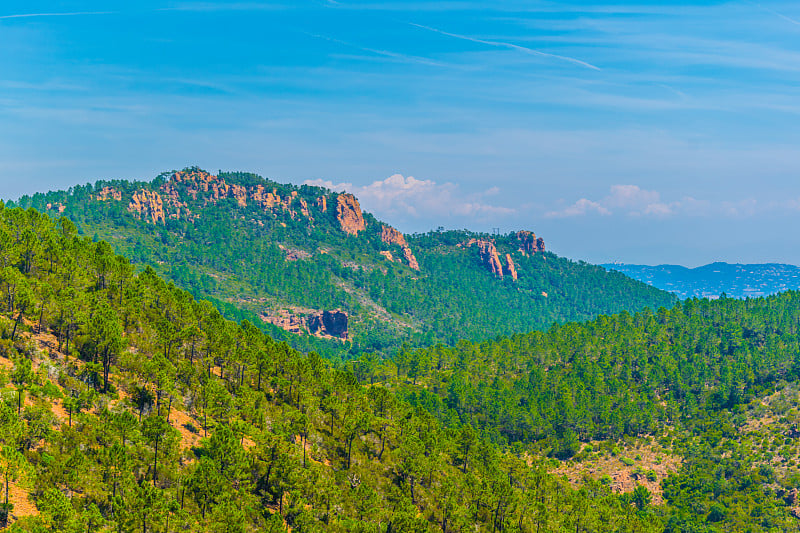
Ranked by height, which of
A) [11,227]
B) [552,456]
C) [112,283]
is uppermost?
[11,227]

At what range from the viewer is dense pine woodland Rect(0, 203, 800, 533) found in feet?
195

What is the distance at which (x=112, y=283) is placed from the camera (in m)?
97.3

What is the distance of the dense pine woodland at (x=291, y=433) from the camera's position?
59.5 metres

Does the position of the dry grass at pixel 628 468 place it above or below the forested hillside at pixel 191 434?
below

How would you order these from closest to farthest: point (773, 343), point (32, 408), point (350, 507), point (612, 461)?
point (32, 408) → point (350, 507) → point (612, 461) → point (773, 343)

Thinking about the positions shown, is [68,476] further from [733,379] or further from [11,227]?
[733,379]

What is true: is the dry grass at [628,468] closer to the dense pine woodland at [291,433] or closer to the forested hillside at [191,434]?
the dense pine woodland at [291,433]

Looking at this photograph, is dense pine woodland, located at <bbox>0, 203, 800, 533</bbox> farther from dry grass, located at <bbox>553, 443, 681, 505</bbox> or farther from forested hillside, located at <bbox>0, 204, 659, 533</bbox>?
dry grass, located at <bbox>553, 443, 681, 505</bbox>

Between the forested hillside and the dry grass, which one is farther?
the dry grass

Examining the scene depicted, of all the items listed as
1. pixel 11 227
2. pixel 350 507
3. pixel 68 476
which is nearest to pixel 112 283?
pixel 11 227

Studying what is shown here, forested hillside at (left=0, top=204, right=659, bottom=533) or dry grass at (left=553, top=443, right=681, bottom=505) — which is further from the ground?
forested hillside at (left=0, top=204, right=659, bottom=533)

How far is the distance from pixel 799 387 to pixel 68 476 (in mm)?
164903

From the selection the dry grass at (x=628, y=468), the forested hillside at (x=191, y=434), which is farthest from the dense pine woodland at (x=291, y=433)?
the dry grass at (x=628, y=468)

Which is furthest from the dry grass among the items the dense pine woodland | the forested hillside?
the forested hillside
